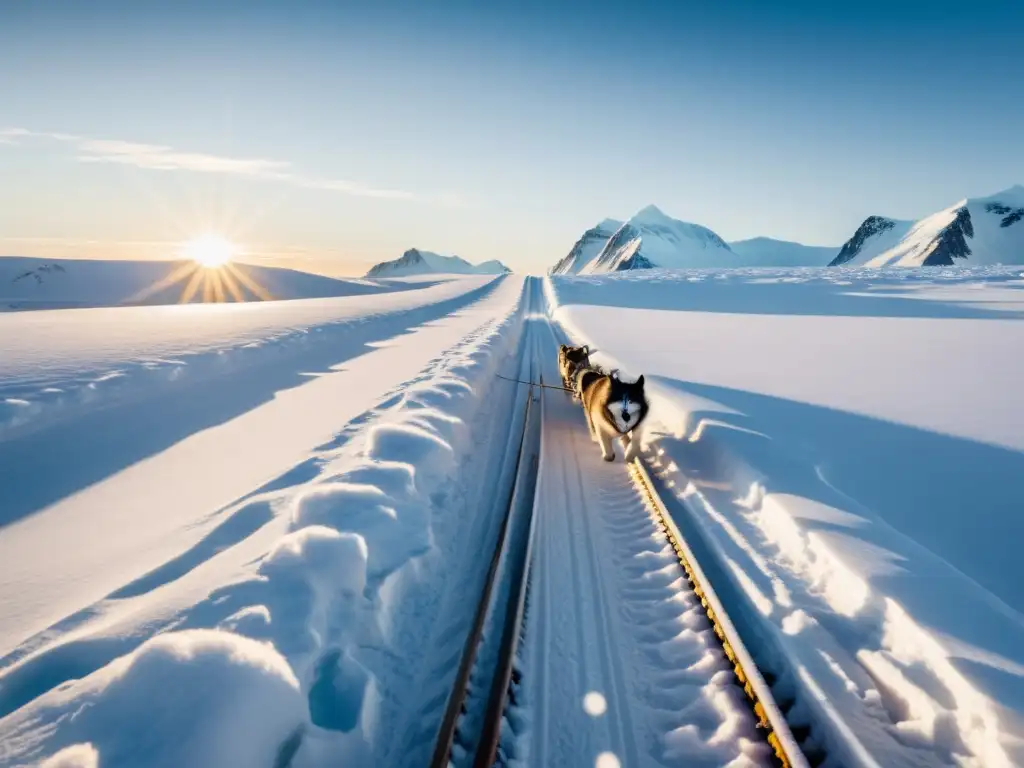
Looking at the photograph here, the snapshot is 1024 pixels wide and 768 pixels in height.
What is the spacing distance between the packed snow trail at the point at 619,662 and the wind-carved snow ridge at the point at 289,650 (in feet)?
2.37

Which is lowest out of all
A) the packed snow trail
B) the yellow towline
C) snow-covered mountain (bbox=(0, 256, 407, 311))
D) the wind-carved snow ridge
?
the packed snow trail

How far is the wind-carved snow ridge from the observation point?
223cm

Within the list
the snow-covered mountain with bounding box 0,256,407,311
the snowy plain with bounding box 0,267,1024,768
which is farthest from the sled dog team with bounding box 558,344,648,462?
the snow-covered mountain with bounding box 0,256,407,311

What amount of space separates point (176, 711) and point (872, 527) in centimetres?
488

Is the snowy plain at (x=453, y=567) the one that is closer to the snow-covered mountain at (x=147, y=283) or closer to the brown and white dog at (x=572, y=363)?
the brown and white dog at (x=572, y=363)

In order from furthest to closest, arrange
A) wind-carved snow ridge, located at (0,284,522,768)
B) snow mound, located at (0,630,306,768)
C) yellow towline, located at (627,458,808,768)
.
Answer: yellow towline, located at (627,458,808,768), wind-carved snow ridge, located at (0,284,522,768), snow mound, located at (0,630,306,768)

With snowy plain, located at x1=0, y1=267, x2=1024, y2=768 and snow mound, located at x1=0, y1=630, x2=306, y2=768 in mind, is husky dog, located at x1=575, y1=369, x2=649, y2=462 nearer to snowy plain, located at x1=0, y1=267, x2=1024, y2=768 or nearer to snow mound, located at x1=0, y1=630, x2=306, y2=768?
snowy plain, located at x1=0, y1=267, x2=1024, y2=768

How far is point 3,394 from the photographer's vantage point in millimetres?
6973

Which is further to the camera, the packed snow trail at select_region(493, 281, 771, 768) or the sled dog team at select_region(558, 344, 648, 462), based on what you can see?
the sled dog team at select_region(558, 344, 648, 462)

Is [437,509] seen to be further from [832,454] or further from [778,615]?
[832,454]

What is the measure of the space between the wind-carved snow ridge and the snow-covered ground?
94.5 inches

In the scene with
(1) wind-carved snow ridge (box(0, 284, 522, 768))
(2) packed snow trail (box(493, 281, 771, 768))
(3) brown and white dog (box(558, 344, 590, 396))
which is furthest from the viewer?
(3) brown and white dog (box(558, 344, 590, 396))

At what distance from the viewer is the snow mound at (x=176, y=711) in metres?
2.12

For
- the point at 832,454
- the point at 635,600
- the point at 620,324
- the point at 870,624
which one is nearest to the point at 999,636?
the point at 870,624
